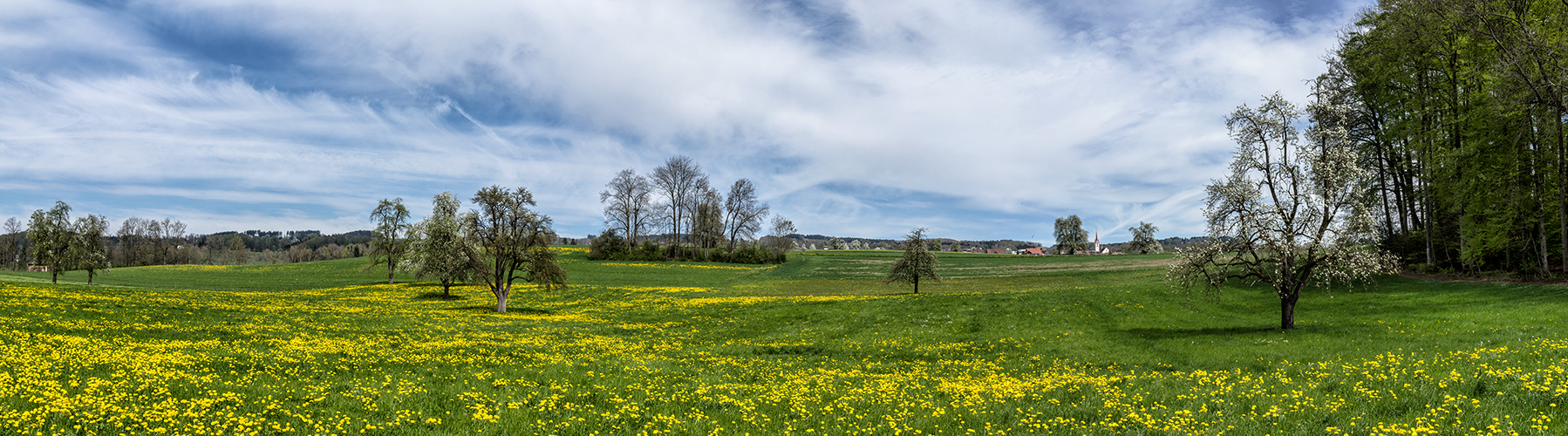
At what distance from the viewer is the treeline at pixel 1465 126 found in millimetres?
30219

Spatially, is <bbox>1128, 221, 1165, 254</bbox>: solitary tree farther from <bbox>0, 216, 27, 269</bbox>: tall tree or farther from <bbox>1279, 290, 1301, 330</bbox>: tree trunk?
<bbox>0, 216, 27, 269</bbox>: tall tree

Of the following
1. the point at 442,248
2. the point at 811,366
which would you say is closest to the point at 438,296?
the point at 442,248

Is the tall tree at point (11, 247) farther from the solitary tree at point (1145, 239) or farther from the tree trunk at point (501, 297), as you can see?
the solitary tree at point (1145, 239)

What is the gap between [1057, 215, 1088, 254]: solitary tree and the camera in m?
160

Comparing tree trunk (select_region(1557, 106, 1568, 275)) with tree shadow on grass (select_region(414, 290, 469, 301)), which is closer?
tree trunk (select_region(1557, 106, 1568, 275))

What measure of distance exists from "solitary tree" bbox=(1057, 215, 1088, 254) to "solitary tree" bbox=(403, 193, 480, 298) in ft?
480

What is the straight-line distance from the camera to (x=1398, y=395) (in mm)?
11703

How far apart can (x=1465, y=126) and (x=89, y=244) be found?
10461cm

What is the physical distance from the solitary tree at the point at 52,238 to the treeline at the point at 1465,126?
282 ft

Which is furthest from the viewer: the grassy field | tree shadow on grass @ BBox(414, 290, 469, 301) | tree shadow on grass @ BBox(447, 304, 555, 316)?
tree shadow on grass @ BBox(414, 290, 469, 301)

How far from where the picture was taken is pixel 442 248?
158ft

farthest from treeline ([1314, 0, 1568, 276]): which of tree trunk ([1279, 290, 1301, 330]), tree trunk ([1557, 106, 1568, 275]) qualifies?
tree trunk ([1279, 290, 1301, 330])

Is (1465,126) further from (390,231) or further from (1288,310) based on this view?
(390,231)

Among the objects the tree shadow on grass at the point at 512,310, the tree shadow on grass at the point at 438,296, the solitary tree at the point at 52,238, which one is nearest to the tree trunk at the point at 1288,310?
the tree shadow on grass at the point at 512,310
